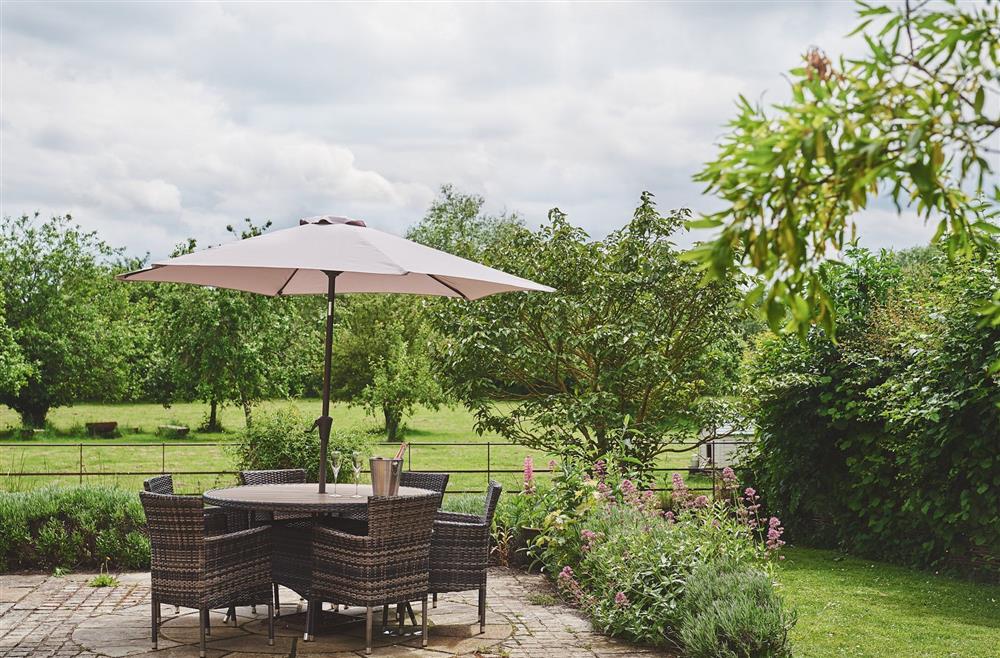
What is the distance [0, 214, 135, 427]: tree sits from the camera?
26.8 meters

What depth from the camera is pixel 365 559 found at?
210 inches

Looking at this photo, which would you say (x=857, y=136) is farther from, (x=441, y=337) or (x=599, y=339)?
(x=441, y=337)

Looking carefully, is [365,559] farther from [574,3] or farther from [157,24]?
[157,24]

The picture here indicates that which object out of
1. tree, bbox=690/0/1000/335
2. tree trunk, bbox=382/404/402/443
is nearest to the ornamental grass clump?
tree, bbox=690/0/1000/335

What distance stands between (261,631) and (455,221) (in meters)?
34.5

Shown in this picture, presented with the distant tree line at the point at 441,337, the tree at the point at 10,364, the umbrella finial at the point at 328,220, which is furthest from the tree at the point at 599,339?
the tree at the point at 10,364

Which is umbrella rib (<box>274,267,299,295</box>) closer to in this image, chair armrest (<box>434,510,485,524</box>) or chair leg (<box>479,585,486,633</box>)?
chair armrest (<box>434,510,485,524</box>)

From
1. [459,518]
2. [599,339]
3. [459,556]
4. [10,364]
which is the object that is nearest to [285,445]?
[599,339]

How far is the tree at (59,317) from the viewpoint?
2675 cm

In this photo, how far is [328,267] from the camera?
5.20 meters

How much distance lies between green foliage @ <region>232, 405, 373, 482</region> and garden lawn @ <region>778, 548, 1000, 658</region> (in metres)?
4.19

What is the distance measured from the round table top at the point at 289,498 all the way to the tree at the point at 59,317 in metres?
21.8

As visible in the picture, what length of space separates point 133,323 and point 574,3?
2473 centimetres

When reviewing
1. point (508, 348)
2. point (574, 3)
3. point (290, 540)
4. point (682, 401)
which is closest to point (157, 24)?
point (574, 3)
